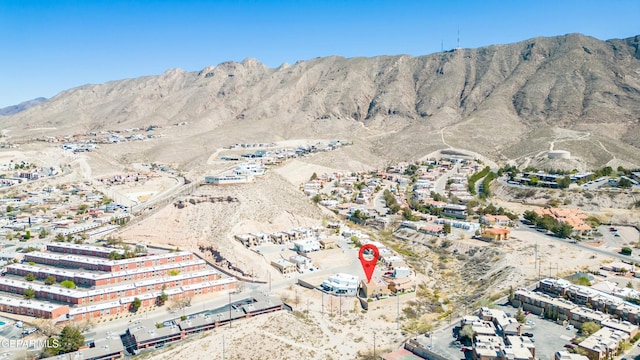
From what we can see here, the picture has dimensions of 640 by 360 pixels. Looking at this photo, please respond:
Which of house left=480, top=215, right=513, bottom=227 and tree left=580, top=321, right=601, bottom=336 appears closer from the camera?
tree left=580, top=321, right=601, bottom=336

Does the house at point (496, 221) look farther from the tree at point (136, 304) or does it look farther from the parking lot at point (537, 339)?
the tree at point (136, 304)

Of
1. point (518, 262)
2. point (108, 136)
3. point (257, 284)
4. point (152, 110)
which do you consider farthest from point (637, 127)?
point (152, 110)

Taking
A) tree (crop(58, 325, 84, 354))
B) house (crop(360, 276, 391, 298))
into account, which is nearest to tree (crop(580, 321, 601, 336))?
house (crop(360, 276, 391, 298))

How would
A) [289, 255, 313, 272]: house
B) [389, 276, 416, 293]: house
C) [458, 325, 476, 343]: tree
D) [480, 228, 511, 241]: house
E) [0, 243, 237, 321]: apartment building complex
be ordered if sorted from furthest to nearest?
[480, 228, 511, 241]: house
[289, 255, 313, 272]: house
[389, 276, 416, 293]: house
[0, 243, 237, 321]: apartment building complex
[458, 325, 476, 343]: tree

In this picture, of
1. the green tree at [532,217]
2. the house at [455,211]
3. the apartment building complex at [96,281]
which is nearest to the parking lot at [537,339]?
the apartment building complex at [96,281]

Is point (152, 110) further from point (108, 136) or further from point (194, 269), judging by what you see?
point (194, 269)

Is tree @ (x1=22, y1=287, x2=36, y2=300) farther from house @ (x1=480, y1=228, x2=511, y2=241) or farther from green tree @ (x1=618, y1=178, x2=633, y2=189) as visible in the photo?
green tree @ (x1=618, y1=178, x2=633, y2=189)
